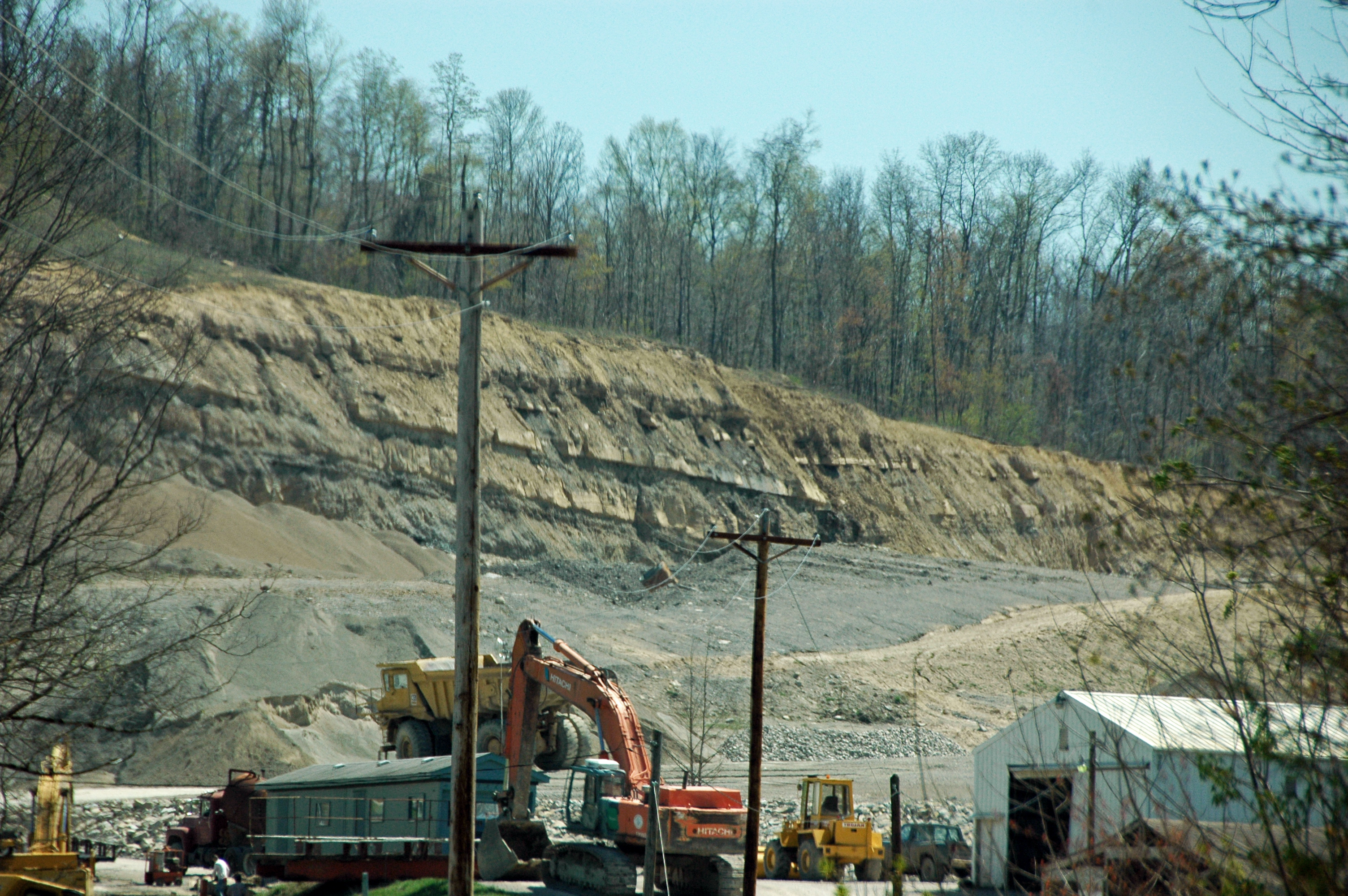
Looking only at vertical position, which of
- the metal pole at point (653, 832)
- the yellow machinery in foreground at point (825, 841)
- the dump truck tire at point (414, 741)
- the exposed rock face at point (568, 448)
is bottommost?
the yellow machinery in foreground at point (825, 841)

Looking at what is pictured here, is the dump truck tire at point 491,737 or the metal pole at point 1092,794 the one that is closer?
the metal pole at point 1092,794

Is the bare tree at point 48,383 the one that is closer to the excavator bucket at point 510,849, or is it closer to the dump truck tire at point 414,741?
the excavator bucket at point 510,849

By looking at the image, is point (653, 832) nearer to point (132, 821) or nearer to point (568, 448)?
point (132, 821)

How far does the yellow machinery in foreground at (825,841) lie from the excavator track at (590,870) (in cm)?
438

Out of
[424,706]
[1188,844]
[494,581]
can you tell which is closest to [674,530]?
[494,581]

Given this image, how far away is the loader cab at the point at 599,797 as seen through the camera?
16516 millimetres

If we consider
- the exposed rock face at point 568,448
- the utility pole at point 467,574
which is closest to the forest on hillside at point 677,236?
the exposed rock face at point 568,448

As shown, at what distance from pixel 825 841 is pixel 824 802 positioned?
988 mm

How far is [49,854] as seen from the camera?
45.0 ft

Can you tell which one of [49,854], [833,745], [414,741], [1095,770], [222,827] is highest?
[1095,770]

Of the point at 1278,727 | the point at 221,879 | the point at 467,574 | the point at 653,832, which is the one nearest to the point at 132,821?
the point at 221,879

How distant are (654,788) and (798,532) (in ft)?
164

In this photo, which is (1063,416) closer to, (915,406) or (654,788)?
(915,406)

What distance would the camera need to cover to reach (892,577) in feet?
182
